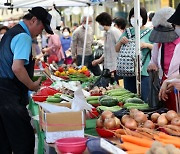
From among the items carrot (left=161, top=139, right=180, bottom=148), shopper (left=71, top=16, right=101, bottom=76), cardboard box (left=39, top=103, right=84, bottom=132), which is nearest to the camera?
carrot (left=161, top=139, right=180, bottom=148)

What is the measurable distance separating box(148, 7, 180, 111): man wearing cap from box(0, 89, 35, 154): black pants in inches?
60.9

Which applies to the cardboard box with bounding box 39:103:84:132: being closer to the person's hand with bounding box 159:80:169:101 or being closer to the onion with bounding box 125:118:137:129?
the onion with bounding box 125:118:137:129

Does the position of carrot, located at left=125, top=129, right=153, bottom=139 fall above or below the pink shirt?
below

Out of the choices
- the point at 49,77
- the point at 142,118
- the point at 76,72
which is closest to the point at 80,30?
the point at 76,72

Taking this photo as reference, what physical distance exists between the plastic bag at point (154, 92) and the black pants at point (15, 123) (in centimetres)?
140

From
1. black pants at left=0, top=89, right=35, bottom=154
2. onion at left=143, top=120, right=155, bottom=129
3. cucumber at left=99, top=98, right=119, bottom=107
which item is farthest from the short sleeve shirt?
onion at left=143, top=120, right=155, bottom=129

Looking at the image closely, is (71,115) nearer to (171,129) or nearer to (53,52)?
(171,129)

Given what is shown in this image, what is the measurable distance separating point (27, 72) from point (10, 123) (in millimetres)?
586

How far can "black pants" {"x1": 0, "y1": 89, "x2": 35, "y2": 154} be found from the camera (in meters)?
5.29

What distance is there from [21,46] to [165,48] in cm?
184

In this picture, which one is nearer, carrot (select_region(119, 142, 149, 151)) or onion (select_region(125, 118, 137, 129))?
carrot (select_region(119, 142, 149, 151))

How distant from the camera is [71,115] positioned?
3.98 metres

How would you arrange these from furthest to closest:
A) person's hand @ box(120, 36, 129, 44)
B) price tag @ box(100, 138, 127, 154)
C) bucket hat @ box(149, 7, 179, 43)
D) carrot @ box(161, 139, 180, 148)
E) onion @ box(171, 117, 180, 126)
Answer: person's hand @ box(120, 36, 129, 44)
bucket hat @ box(149, 7, 179, 43)
onion @ box(171, 117, 180, 126)
carrot @ box(161, 139, 180, 148)
price tag @ box(100, 138, 127, 154)

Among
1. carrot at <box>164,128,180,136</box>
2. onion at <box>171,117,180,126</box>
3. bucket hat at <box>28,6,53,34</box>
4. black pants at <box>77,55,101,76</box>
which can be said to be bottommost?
black pants at <box>77,55,101,76</box>
